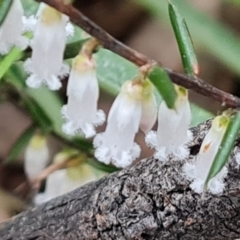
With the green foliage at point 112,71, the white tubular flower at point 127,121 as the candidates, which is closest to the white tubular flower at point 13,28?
the white tubular flower at point 127,121

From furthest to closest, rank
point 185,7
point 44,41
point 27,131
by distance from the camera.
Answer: point 185,7, point 27,131, point 44,41

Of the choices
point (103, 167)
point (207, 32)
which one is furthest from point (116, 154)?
point (207, 32)

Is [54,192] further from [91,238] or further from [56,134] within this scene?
[91,238]

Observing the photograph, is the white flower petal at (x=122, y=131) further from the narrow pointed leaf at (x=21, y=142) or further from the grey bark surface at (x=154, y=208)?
the narrow pointed leaf at (x=21, y=142)

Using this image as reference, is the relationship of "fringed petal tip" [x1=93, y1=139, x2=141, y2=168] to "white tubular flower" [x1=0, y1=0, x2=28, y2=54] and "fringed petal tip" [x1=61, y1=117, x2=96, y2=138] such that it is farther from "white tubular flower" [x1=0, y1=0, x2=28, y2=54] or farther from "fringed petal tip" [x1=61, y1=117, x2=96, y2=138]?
"white tubular flower" [x1=0, y1=0, x2=28, y2=54]

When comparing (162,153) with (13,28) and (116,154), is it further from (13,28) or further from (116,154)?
(13,28)

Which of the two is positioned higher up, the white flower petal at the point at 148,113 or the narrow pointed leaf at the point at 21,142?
the white flower petal at the point at 148,113

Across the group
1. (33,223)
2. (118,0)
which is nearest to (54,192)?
(33,223)
